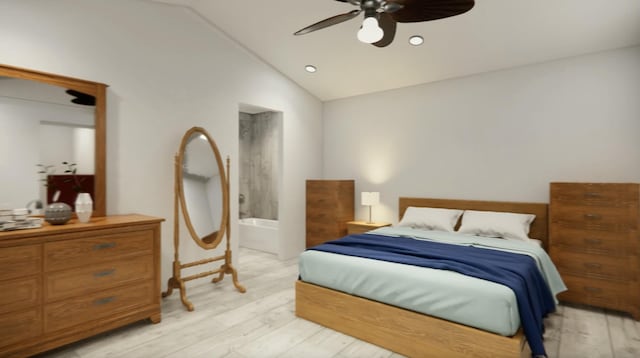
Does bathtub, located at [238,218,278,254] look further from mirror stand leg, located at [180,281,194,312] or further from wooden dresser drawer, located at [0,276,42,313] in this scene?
wooden dresser drawer, located at [0,276,42,313]

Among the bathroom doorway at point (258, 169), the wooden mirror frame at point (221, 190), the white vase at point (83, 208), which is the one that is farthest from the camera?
the bathroom doorway at point (258, 169)

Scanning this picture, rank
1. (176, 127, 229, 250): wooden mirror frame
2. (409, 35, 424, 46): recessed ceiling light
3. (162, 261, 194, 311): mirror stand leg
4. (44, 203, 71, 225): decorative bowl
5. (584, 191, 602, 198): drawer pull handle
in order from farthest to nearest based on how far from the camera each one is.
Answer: (409, 35, 424, 46): recessed ceiling light < (176, 127, 229, 250): wooden mirror frame < (162, 261, 194, 311): mirror stand leg < (584, 191, 602, 198): drawer pull handle < (44, 203, 71, 225): decorative bowl

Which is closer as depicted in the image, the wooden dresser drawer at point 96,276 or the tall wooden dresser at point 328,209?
the wooden dresser drawer at point 96,276

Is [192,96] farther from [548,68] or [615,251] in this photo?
[615,251]

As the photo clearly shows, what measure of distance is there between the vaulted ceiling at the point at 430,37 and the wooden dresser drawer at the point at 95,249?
244 centimetres

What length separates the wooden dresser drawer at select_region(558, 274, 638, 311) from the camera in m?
2.93

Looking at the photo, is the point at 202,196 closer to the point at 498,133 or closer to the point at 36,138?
the point at 36,138

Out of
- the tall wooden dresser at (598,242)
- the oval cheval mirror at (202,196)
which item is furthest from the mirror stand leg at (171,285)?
the tall wooden dresser at (598,242)

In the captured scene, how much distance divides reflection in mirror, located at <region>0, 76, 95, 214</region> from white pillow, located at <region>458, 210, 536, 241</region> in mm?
3760

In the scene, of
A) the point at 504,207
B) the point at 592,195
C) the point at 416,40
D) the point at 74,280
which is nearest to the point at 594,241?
the point at 592,195

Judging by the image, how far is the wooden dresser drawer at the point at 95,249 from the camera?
7.54ft

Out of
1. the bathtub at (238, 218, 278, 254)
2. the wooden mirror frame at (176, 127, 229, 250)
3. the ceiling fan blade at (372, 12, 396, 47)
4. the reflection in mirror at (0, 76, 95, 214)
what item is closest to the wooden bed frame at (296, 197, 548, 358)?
the wooden mirror frame at (176, 127, 229, 250)

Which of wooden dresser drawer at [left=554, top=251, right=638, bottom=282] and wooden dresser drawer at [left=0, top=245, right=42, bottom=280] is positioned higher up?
wooden dresser drawer at [left=0, top=245, right=42, bottom=280]

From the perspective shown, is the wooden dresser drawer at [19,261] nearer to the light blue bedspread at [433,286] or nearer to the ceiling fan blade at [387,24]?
the light blue bedspread at [433,286]
